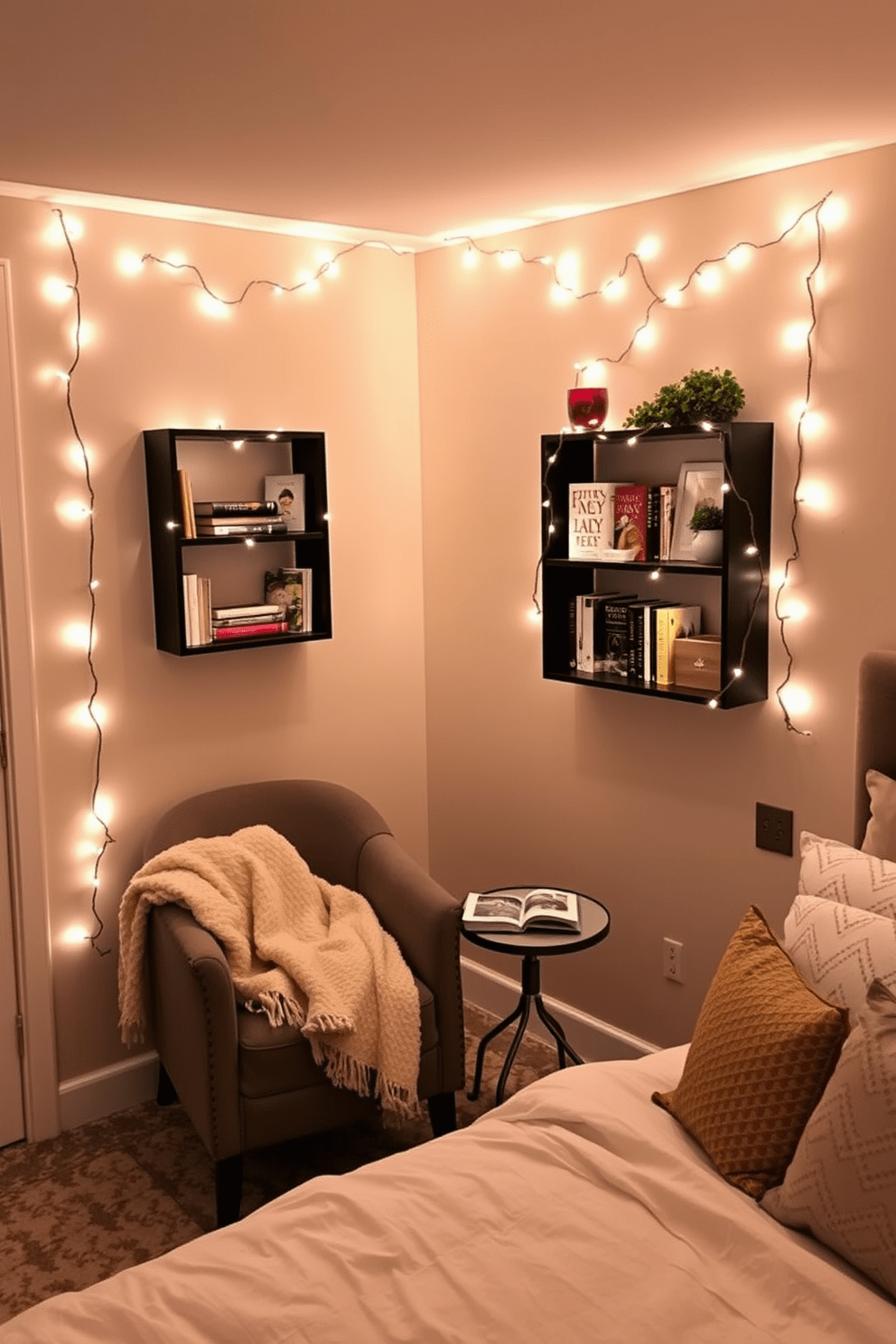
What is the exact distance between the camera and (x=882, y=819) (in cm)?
252

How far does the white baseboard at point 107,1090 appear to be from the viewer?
3355 mm

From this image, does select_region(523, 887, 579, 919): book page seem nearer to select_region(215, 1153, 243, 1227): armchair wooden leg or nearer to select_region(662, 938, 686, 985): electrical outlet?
select_region(662, 938, 686, 985): electrical outlet

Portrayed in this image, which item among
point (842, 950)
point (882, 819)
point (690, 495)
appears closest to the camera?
point (842, 950)

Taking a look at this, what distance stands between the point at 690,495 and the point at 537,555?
73 cm

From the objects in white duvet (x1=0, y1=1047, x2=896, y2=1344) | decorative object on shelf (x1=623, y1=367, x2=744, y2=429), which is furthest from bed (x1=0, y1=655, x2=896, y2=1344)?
decorative object on shelf (x1=623, y1=367, x2=744, y2=429)

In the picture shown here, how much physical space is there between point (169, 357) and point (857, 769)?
6.94ft

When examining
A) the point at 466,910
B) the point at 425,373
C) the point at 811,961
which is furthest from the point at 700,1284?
the point at 425,373

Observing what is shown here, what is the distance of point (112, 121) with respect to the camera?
2.42 m

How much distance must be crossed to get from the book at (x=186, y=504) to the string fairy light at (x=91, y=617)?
24 cm

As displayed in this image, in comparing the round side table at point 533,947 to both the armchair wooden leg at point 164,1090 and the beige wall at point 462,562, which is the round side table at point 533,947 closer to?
the beige wall at point 462,562

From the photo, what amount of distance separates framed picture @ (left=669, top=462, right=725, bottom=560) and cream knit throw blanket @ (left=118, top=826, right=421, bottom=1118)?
4.13 feet

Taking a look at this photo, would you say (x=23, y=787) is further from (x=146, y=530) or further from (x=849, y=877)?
(x=849, y=877)

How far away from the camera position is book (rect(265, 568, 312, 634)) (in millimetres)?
3562

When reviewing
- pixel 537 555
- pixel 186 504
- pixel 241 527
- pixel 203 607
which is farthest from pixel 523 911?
pixel 186 504
